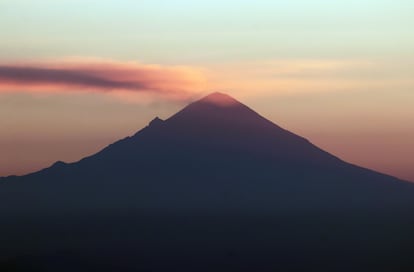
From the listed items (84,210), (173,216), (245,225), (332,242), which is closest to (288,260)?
(332,242)

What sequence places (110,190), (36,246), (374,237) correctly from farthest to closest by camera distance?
(110,190), (374,237), (36,246)

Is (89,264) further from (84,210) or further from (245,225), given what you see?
(84,210)

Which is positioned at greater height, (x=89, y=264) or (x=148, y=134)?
(x=148, y=134)

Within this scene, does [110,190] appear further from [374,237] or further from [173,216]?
[374,237]

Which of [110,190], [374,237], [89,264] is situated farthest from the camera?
[110,190]

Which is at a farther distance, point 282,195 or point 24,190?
point 24,190

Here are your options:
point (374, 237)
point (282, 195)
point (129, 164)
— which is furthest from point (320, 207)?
point (374, 237)
